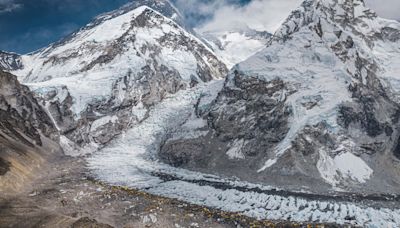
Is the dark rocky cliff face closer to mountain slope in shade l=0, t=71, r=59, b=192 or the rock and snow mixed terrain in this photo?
mountain slope in shade l=0, t=71, r=59, b=192

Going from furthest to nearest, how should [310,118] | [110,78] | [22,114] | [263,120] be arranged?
[110,78] → [22,114] → [263,120] → [310,118]

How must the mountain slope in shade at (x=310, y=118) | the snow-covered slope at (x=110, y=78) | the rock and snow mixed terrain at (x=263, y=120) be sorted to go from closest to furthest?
1. the rock and snow mixed terrain at (x=263, y=120)
2. the mountain slope in shade at (x=310, y=118)
3. the snow-covered slope at (x=110, y=78)

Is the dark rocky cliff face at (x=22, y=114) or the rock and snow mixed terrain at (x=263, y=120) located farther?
the dark rocky cliff face at (x=22, y=114)

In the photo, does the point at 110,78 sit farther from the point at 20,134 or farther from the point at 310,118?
the point at 310,118

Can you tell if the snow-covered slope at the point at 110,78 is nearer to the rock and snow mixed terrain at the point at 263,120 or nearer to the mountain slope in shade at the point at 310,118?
the rock and snow mixed terrain at the point at 263,120

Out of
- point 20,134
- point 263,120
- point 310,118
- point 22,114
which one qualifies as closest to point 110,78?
point 22,114

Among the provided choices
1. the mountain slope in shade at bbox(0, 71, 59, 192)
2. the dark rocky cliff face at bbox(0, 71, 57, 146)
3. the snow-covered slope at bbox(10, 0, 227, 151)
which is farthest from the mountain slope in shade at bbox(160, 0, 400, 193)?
the dark rocky cliff face at bbox(0, 71, 57, 146)

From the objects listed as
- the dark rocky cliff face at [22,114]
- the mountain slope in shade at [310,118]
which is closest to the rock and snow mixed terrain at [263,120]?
the mountain slope in shade at [310,118]
